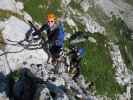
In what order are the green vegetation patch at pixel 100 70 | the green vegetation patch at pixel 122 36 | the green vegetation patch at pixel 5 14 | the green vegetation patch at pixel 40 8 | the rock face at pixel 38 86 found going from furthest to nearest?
the green vegetation patch at pixel 122 36 → the green vegetation patch at pixel 100 70 → the green vegetation patch at pixel 40 8 → the green vegetation patch at pixel 5 14 → the rock face at pixel 38 86

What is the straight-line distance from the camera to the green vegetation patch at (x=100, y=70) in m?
34.1

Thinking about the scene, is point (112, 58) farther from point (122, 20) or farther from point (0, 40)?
point (0, 40)

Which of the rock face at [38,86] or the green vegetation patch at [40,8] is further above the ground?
the green vegetation patch at [40,8]

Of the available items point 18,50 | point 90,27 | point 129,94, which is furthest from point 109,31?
point 18,50

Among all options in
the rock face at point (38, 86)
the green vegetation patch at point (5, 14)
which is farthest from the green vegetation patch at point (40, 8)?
the rock face at point (38, 86)

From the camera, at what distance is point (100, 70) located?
1393 inches

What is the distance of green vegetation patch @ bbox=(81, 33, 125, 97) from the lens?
→ 3412 centimetres

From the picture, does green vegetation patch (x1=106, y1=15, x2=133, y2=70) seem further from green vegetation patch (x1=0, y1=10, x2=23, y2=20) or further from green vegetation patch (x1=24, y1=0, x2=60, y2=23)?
green vegetation patch (x1=0, y1=10, x2=23, y2=20)

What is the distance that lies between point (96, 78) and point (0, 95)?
10712mm

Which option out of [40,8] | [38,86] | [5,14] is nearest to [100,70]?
[40,8]

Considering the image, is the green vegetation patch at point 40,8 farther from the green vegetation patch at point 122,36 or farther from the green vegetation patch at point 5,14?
the green vegetation patch at point 122,36

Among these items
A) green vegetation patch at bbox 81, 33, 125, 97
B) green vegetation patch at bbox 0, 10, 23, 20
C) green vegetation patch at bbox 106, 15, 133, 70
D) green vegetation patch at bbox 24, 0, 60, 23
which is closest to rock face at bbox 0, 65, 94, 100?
green vegetation patch at bbox 81, 33, 125, 97

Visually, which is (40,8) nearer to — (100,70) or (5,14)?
(5,14)

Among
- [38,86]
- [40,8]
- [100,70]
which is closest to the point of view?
[38,86]
